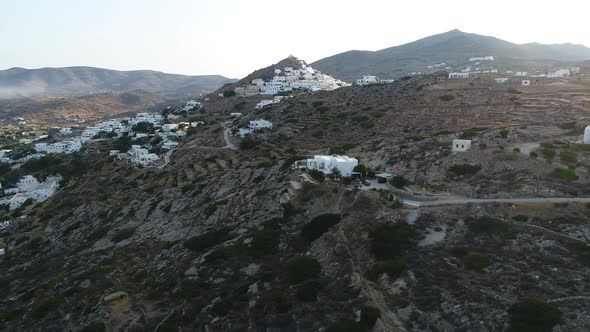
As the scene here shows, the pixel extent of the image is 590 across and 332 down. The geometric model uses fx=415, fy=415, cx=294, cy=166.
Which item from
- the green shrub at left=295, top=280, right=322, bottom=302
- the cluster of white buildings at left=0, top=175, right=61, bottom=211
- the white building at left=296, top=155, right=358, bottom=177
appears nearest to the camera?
the green shrub at left=295, top=280, right=322, bottom=302

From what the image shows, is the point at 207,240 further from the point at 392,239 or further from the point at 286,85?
the point at 286,85

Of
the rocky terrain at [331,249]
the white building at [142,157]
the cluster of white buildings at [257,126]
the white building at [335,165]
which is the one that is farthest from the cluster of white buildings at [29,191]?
the white building at [335,165]

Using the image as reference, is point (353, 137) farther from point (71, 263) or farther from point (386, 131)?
→ point (71, 263)

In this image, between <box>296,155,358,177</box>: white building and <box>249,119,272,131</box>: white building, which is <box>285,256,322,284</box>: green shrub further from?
<box>249,119,272,131</box>: white building

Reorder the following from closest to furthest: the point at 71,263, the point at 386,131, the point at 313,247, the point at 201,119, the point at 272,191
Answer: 1. the point at 313,247
2. the point at 272,191
3. the point at 71,263
4. the point at 386,131
5. the point at 201,119

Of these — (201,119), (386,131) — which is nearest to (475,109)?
(386,131)

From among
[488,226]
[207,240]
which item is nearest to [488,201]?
[488,226]

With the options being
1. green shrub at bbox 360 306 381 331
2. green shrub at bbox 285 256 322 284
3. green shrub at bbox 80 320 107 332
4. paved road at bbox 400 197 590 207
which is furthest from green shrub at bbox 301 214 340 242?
green shrub at bbox 80 320 107 332
